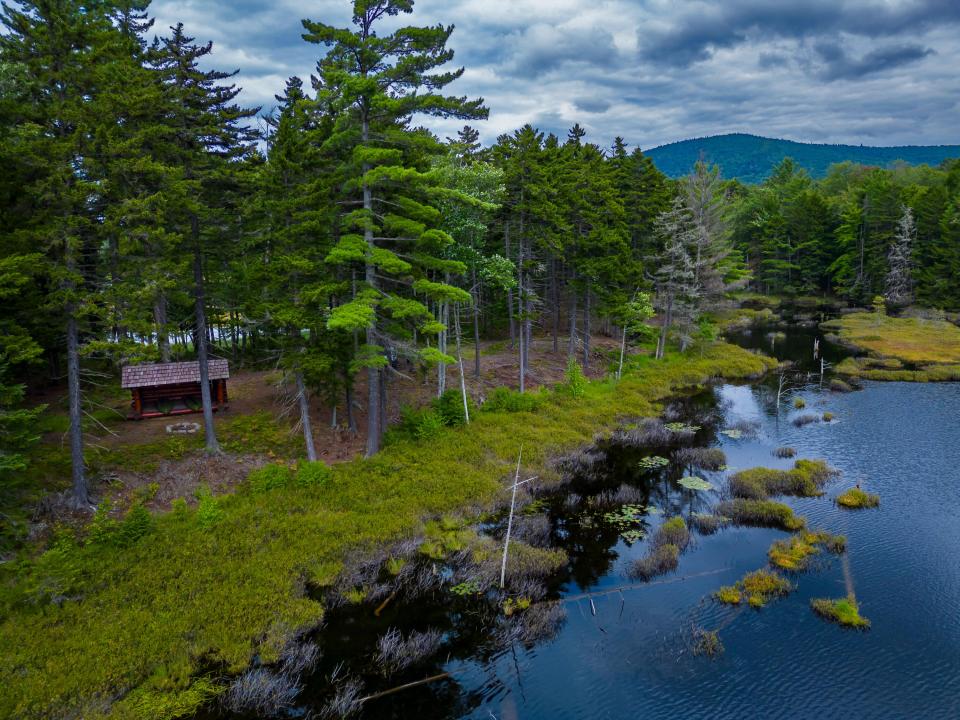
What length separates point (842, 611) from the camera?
606 inches

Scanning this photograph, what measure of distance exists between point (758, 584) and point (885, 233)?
73211 millimetres

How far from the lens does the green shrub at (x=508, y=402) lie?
31.5 metres

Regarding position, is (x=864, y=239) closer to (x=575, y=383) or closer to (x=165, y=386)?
(x=575, y=383)

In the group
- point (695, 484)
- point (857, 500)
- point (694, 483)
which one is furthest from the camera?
point (694, 483)

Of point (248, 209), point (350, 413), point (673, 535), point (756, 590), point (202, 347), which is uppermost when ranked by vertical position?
point (248, 209)

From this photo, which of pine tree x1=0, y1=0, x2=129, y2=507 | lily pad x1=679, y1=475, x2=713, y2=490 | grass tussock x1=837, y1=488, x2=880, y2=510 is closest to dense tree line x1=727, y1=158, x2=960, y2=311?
grass tussock x1=837, y1=488, x2=880, y2=510

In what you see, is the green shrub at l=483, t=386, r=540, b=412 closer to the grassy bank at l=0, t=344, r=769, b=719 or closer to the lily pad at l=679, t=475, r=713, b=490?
the grassy bank at l=0, t=344, r=769, b=719

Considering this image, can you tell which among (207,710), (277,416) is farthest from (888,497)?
(277,416)

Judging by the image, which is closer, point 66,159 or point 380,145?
point 66,159

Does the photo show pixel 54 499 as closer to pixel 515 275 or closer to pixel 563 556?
pixel 563 556

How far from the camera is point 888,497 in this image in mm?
22797

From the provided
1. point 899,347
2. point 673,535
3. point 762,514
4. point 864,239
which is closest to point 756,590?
point 673,535

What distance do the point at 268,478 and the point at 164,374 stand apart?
31.3 ft

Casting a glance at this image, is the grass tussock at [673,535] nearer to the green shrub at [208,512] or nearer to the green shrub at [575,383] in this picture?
the green shrub at [575,383]
